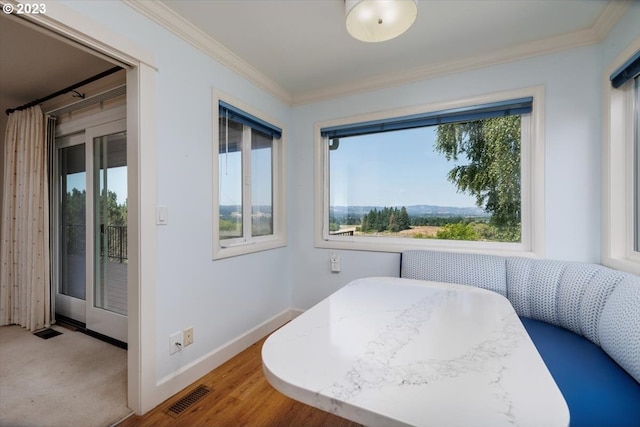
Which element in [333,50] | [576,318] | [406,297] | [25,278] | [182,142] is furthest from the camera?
[25,278]

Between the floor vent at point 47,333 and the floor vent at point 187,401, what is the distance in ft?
5.86

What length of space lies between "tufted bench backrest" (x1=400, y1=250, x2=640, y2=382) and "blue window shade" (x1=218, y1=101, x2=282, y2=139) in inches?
65.2

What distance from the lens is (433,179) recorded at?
7.98 feet

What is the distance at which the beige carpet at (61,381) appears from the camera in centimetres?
153

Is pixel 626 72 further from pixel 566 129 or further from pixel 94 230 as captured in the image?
pixel 94 230

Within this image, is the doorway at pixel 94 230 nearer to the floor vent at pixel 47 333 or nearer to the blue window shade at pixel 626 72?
the floor vent at pixel 47 333

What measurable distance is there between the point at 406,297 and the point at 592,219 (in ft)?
5.05

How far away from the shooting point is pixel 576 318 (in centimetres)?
153

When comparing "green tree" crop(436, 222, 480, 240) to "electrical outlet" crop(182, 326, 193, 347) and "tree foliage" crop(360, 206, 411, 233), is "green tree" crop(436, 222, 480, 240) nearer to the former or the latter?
"tree foliage" crop(360, 206, 411, 233)

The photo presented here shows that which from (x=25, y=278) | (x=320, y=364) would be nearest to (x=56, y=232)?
(x=25, y=278)

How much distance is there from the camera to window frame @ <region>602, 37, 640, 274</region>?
167 centimetres

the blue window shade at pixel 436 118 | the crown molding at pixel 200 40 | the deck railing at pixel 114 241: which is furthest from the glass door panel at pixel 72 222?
the blue window shade at pixel 436 118

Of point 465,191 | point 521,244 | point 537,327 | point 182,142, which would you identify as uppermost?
point 182,142

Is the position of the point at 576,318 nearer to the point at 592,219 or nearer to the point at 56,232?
the point at 592,219
